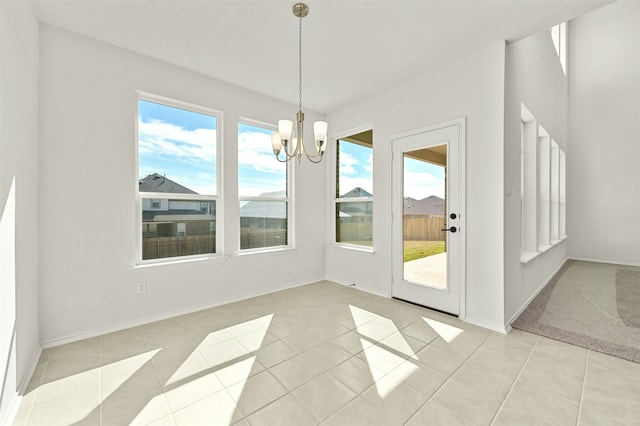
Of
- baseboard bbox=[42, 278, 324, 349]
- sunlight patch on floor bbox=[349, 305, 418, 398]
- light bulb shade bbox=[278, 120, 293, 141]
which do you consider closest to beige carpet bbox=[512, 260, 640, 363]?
sunlight patch on floor bbox=[349, 305, 418, 398]

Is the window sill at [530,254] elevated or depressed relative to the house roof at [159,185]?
depressed

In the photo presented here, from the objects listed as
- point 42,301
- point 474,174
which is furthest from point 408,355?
point 42,301

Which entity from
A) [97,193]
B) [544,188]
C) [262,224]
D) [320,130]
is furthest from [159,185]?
[544,188]

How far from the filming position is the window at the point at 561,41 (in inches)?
194

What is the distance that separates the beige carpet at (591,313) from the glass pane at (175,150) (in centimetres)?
393

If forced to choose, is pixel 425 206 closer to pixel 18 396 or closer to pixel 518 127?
pixel 518 127

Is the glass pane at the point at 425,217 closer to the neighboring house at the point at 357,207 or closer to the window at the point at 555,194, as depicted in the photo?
the neighboring house at the point at 357,207

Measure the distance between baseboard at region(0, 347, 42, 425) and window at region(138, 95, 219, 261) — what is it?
116cm

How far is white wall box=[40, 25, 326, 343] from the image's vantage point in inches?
97.7

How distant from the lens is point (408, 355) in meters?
2.30

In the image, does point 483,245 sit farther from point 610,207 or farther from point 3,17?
point 610,207

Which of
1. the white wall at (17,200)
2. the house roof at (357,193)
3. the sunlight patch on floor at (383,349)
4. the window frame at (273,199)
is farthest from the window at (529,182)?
the white wall at (17,200)

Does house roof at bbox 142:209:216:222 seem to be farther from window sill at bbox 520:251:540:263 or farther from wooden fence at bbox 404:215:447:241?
window sill at bbox 520:251:540:263

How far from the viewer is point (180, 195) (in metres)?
3.28
